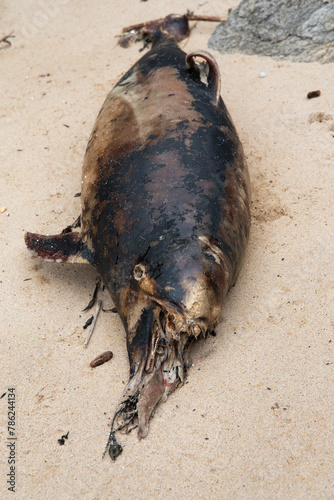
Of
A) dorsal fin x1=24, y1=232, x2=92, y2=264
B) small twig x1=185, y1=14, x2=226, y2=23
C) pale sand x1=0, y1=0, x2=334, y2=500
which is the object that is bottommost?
pale sand x1=0, y1=0, x2=334, y2=500

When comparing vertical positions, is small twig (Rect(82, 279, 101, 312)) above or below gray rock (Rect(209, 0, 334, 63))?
below

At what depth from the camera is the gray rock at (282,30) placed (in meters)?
4.03

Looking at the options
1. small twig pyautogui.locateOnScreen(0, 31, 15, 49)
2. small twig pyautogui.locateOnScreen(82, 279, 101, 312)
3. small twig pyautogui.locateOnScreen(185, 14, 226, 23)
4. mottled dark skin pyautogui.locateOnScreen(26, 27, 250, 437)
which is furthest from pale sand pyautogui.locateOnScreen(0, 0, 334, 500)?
small twig pyautogui.locateOnScreen(0, 31, 15, 49)

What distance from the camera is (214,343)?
91.7 inches

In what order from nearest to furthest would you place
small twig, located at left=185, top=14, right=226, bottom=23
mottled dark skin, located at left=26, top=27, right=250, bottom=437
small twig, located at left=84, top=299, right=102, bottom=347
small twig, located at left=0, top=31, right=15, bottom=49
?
mottled dark skin, located at left=26, top=27, right=250, bottom=437
small twig, located at left=84, top=299, right=102, bottom=347
small twig, located at left=185, top=14, right=226, bottom=23
small twig, located at left=0, top=31, right=15, bottom=49

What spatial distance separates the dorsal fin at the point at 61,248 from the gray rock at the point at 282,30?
2.68 metres

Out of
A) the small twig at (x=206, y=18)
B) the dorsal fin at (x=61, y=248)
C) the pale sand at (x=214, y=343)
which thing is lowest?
the pale sand at (x=214, y=343)

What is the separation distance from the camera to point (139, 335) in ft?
7.10

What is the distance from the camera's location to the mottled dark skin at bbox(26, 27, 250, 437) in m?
2.09

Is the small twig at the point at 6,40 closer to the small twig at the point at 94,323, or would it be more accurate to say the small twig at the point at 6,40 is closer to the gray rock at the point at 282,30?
the gray rock at the point at 282,30

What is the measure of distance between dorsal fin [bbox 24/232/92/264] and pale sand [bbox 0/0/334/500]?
21 cm

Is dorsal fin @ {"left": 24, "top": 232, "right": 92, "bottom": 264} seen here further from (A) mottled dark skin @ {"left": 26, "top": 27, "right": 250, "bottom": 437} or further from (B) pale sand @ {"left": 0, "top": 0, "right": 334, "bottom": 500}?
(B) pale sand @ {"left": 0, "top": 0, "right": 334, "bottom": 500}

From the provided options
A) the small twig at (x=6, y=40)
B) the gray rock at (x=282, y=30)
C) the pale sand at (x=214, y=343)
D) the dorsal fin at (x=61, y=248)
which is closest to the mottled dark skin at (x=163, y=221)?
the dorsal fin at (x=61, y=248)

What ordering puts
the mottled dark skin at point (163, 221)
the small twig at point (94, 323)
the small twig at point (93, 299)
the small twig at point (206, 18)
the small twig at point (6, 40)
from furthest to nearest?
1. the small twig at point (6, 40)
2. the small twig at point (206, 18)
3. the small twig at point (93, 299)
4. the small twig at point (94, 323)
5. the mottled dark skin at point (163, 221)
